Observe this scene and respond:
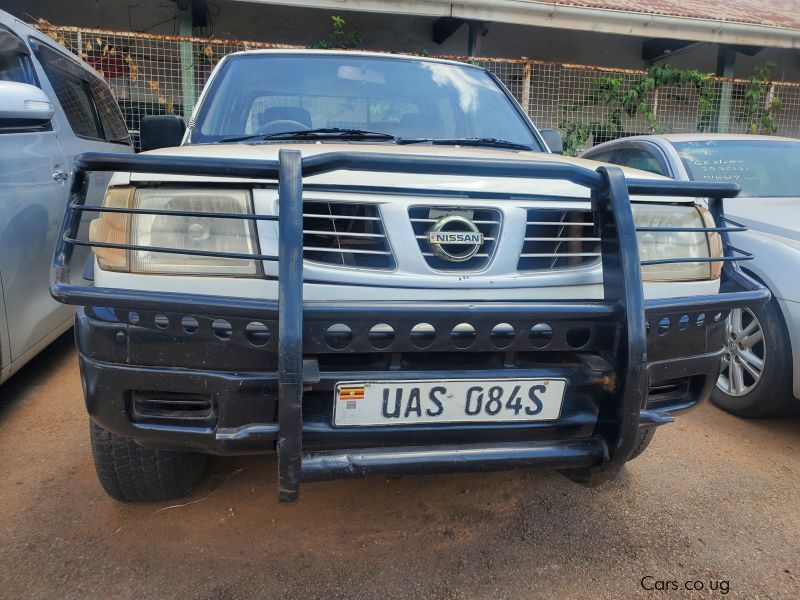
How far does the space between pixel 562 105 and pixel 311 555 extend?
7.84 m

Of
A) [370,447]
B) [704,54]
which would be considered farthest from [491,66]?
[370,447]

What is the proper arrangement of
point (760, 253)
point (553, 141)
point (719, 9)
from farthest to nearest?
1. point (719, 9)
2. point (553, 141)
3. point (760, 253)

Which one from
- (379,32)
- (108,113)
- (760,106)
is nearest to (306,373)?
(108,113)

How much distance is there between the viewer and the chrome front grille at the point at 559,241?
65.8 inches

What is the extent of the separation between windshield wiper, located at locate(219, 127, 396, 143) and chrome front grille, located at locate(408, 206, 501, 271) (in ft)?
3.19

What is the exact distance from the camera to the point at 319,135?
2438 mm

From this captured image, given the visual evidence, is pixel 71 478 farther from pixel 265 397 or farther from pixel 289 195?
pixel 289 195

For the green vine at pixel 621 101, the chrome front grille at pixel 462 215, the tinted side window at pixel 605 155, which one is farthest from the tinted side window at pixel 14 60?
the green vine at pixel 621 101

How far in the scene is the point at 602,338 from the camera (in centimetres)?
154

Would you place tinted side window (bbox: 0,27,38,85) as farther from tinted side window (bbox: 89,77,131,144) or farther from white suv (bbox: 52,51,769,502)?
white suv (bbox: 52,51,769,502)

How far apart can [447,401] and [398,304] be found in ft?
0.98

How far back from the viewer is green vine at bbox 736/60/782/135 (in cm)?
896

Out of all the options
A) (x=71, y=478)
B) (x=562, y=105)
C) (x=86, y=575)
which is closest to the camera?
(x=86, y=575)

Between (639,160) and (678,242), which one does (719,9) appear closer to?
(639,160)
